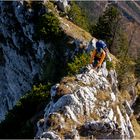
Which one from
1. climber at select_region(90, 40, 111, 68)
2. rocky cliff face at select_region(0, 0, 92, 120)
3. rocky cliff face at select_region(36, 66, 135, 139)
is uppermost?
rocky cliff face at select_region(0, 0, 92, 120)

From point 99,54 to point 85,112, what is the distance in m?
8.56

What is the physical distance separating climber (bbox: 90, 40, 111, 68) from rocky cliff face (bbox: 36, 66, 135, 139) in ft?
3.55

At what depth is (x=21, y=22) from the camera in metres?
80.2

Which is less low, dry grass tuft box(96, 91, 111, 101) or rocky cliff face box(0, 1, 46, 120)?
rocky cliff face box(0, 1, 46, 120)

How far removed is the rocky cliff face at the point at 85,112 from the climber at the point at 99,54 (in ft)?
3.55

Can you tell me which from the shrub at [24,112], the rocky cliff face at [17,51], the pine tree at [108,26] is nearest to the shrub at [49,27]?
the rocky cliff face at [17,51]

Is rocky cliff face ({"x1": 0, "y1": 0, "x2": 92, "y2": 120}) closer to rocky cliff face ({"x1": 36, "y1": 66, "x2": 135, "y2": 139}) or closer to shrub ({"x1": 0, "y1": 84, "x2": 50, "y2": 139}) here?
shrub ({"x1": 0, "y1": 84, "x2": 50, "y2": 139})

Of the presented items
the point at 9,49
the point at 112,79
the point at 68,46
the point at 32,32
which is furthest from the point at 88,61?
the point at 9,49

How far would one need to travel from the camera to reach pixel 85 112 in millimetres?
43531

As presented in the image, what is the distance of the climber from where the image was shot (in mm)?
48500

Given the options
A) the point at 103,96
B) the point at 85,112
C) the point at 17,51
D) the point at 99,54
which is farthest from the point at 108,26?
the point at 85,112

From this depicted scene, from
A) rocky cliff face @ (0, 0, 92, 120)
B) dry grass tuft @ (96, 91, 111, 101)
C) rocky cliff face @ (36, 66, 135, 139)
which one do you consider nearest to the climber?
rocky cliff face @ (36, 66, 135, 139)

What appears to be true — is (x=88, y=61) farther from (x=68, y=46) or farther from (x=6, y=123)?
(x=68, y=46)

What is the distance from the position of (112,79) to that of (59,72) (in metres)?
15.8
